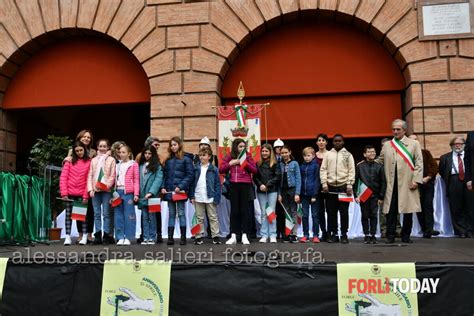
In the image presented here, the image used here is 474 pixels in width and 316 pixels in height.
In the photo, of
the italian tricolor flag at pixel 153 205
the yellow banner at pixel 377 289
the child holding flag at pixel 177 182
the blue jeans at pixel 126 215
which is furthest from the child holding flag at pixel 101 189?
the yellow banner at pixel 377 289

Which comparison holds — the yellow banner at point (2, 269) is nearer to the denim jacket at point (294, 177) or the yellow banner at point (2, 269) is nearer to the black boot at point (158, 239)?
the black boot at point (158, 239)

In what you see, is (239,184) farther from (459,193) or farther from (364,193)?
(459,193)

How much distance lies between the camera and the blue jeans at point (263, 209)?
751cm

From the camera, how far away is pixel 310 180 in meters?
7.68

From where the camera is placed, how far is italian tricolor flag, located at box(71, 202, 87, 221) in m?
7.61

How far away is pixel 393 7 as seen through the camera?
10242 millimetres

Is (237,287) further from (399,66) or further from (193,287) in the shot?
(399,66)

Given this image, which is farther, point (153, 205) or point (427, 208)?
point (427, 208)

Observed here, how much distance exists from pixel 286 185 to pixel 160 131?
3977 mm

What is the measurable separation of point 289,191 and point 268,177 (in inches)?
17.5

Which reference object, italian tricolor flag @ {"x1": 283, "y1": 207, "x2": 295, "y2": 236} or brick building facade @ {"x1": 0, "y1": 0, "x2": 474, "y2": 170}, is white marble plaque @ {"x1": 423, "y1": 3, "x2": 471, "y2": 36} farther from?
italian tricolor flag @ {"x1": 283, "y1": 207, "x2": 295, "y2": 236}

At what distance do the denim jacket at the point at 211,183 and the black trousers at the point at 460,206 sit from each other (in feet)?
13.9

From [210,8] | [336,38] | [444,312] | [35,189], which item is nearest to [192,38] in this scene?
[210,8]

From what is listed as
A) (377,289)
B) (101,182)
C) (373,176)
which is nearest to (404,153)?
(373,176)
